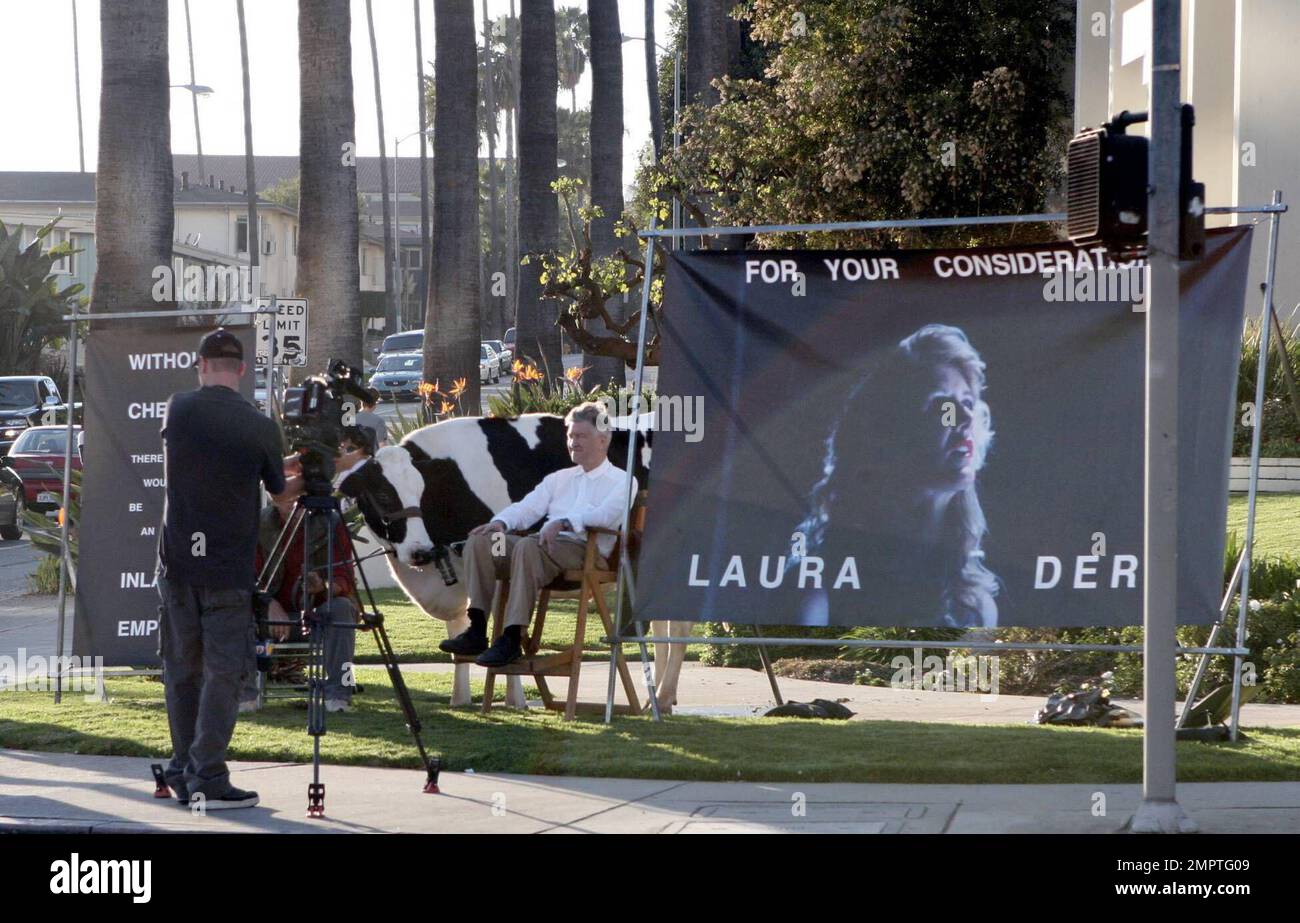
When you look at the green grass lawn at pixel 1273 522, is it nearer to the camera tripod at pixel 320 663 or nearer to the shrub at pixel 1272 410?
the shrub at pixel 1272 410

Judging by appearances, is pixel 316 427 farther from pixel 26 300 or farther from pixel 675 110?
pixel 26 300

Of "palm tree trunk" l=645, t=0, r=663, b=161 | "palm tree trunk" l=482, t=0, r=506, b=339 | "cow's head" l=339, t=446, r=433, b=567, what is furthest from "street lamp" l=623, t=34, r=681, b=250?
"palm tree trunk" l=482, t=0, r=506, b=339

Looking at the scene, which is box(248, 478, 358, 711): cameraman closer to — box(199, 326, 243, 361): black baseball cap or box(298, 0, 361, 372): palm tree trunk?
box(199, 326, 243, 361): black baseball cap

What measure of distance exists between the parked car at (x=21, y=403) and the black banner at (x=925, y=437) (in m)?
30.0

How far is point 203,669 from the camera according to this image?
26.9ft

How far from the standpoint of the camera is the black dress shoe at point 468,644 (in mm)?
10172

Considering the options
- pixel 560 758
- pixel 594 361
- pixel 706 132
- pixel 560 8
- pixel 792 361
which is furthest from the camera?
pixel 560 8

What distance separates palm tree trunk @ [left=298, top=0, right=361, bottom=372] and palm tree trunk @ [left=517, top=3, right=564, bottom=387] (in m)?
6.74

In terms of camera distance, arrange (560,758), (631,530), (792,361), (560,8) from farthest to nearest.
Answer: (560,8) → (631,530) → (792,361) → (560,758)

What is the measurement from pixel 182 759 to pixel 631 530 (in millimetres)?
3361
